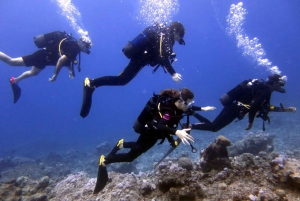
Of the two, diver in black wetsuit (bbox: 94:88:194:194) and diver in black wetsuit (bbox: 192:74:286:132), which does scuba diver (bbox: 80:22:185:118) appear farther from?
diver in black wetsuit (bbox: 192:74:286:132)

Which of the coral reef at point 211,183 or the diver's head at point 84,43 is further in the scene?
the diver's head at point 84,43

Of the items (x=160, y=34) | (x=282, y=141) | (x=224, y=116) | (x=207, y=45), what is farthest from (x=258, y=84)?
(x=207, y=45)

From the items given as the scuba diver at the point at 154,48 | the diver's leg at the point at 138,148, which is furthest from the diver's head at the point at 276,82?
the diver's leg at the point at 138,148

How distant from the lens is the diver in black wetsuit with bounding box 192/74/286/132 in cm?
722

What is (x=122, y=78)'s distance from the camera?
280 inches

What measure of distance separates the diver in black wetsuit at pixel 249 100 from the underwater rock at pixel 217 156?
2325 millimetres

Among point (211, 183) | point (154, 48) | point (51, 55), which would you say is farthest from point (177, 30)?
point (51, 55)

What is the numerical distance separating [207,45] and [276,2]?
51.8m

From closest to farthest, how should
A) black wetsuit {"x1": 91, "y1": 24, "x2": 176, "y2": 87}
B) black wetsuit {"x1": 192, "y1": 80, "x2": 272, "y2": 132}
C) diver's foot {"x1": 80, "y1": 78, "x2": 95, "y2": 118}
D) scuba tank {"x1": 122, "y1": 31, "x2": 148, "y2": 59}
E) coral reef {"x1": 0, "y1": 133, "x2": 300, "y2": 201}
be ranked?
coral reef {"x1": 0, "y1": 133, "x2": 300, "y2": 201} → black wetsuit {"x1": 91, "y1": 24, "x2": 176, "y2": 87} → scuba tank {"x1": 122, "y1": 31, "x2": 148, "y2": 59} → diver's foot {"x1": 80, "y1": 78, "x2": 95, "y2": 118} → black wetsuit {"x1": 192, "y1": 80, "x2": 272, "y2": 132}

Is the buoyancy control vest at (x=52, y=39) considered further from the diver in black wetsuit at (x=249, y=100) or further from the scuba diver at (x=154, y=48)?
the diver in black wetsuit at (x=249, y=100)

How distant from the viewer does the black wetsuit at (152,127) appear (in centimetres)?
449

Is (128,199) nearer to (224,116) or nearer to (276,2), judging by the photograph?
(224,116)

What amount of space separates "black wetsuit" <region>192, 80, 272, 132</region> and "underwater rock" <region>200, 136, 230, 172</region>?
2325mm

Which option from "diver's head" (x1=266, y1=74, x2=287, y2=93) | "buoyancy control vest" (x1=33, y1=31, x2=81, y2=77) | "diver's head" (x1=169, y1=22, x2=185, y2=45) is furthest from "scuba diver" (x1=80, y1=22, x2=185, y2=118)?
"diver's head" (x1=266, y1=74, x2=287, y2=93)
